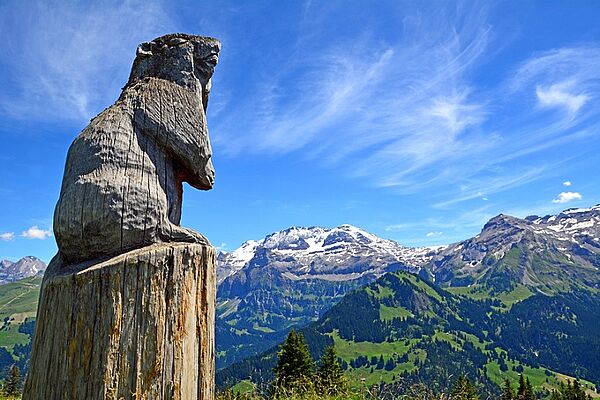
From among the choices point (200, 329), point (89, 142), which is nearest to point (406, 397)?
point (200, 329)

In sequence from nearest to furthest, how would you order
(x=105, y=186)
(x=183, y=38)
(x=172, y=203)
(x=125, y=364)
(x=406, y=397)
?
1. (x=125, y=364)
2. (x=105, y=186)
3. (x=172, y=203)
4. (x=183, y=38)
5. (x=406, y=397)

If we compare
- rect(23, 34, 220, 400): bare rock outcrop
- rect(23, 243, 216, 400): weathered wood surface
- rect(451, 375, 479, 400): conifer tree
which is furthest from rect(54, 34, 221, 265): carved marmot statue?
rect(451, 375, 479, 400): conifer tree

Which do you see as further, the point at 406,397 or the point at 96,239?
the point at 406,397

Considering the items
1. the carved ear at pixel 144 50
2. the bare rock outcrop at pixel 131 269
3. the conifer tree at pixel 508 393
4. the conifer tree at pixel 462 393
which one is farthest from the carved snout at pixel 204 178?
the conifer tree at pixel 508 393

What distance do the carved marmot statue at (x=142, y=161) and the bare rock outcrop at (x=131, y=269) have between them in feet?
0.05

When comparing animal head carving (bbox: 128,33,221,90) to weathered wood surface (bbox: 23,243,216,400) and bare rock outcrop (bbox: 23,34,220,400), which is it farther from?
weathered wood surface (bbox: 23,243,216,400)

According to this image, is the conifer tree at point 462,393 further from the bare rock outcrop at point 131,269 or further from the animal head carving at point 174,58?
the animal head carving at point 174,58

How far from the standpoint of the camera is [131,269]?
6191 mm

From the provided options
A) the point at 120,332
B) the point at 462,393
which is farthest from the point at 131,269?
the point at 462,393

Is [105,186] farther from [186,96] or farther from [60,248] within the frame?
[186,96]

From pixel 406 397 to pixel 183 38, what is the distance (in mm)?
8848

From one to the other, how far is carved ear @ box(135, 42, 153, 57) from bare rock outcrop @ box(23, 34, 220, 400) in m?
0.56

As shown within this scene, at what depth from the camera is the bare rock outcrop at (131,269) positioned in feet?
19.6

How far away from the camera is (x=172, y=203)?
23.7 feet
